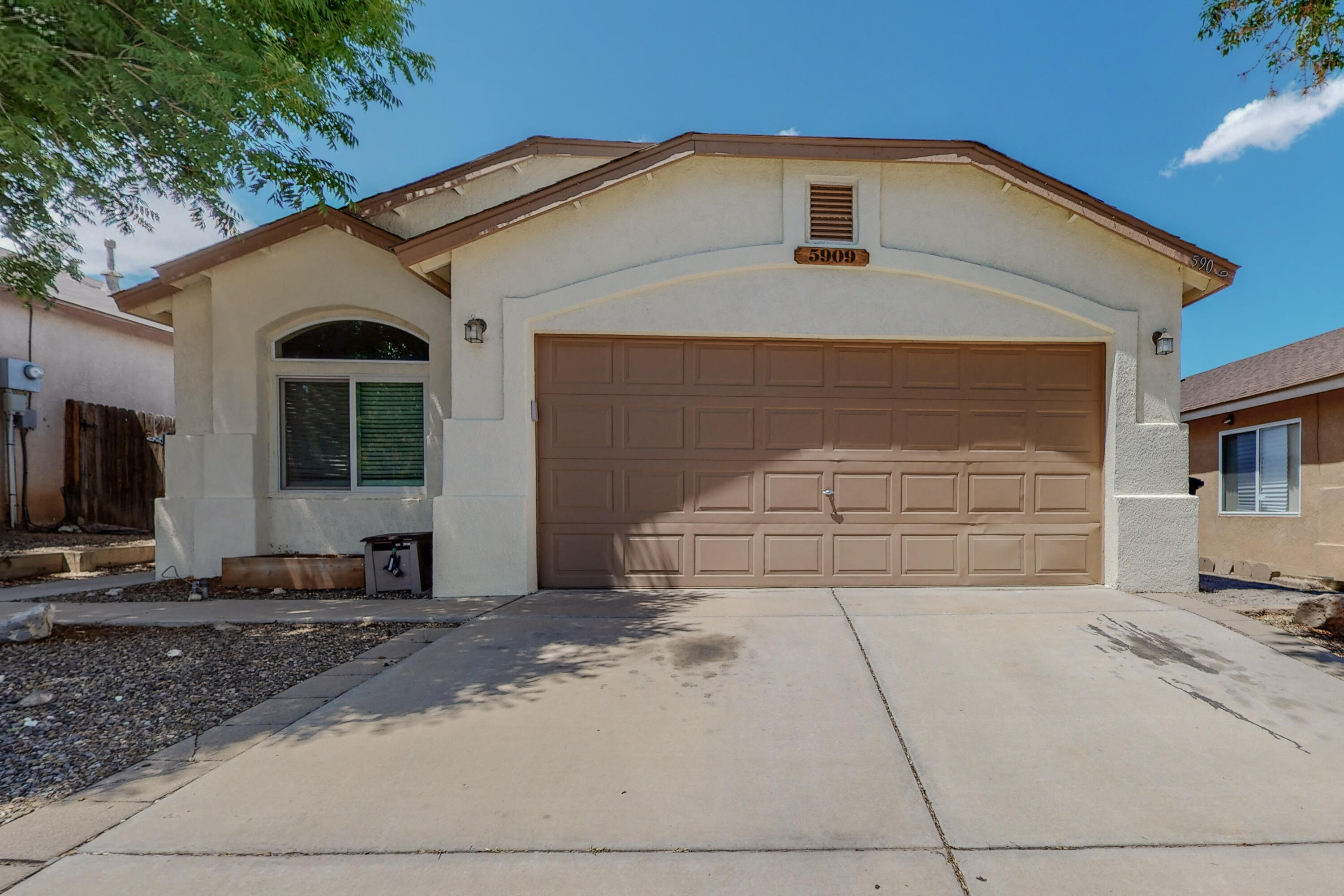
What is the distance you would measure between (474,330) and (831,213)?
12.8ft

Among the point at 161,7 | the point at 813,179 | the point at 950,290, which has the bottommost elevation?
the point at 950,290

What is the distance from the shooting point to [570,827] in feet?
8.91

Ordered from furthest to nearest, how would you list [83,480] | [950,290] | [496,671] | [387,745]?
[83,480] < [950,290] < [496,671] < [387,745]

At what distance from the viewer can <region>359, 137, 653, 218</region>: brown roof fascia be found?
7.85 m

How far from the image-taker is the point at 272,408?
25.7 ft

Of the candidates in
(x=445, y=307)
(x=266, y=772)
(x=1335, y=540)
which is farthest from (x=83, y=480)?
(x=1335, y=540)

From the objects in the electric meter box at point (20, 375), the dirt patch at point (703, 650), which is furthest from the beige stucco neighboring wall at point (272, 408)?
the electric meter box at point (20, 375)

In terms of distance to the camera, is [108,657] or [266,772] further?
[108,657]

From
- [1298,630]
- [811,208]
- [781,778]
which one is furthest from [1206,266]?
[781,778]

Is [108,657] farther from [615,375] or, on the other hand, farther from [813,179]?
[813,179]

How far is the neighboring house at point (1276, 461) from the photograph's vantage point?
9883 millimetres

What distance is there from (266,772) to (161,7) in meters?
5.47

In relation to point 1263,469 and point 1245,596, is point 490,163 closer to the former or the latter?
point 1245,596

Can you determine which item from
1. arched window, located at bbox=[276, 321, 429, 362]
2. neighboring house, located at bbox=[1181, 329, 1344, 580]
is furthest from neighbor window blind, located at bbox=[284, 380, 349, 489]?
neighboring house, located at bbox=[1181, 329, 1344, 580]
